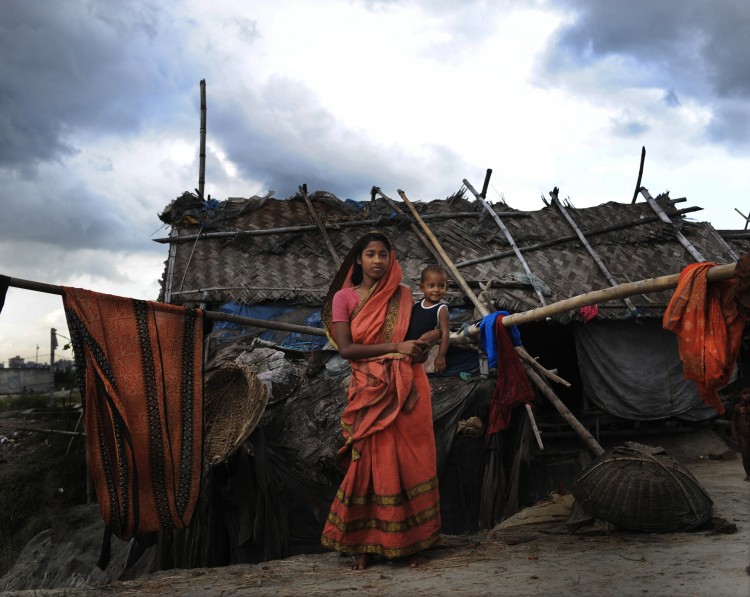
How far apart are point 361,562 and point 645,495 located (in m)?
1.86

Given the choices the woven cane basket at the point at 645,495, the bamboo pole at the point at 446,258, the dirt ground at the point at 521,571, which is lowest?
the dirt ground at the point at 521,571

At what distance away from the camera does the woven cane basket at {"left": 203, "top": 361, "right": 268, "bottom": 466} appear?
4621 millimetres

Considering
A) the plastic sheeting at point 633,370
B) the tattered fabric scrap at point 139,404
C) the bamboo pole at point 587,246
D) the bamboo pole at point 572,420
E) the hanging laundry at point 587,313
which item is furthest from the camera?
the plastic sheeting at point 633,370

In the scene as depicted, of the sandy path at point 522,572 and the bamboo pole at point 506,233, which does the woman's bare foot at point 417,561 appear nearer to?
the sandy path at point 522,572

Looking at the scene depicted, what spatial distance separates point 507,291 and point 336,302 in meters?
4.52

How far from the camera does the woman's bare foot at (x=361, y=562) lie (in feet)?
10.7

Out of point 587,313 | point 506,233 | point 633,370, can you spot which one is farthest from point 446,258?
point 633,370

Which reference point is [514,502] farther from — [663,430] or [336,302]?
[663,430]

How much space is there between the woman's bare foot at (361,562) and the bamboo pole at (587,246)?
551 centimetres

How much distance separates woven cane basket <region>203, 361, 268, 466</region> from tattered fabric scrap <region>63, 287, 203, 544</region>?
0.69 m

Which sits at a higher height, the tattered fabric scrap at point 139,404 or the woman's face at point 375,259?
the woman's face at point 375,259

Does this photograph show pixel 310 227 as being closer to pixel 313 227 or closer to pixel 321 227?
pixel 313 227

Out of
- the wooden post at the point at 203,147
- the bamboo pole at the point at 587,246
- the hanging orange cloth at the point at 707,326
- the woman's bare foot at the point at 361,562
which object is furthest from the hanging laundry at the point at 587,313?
the wooden post at the point at 203,147

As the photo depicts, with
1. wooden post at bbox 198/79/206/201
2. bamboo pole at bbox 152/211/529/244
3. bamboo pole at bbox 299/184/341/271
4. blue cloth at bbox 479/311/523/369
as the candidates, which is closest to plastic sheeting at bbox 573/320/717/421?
bamboo pole at bbox 152/211/529/244
